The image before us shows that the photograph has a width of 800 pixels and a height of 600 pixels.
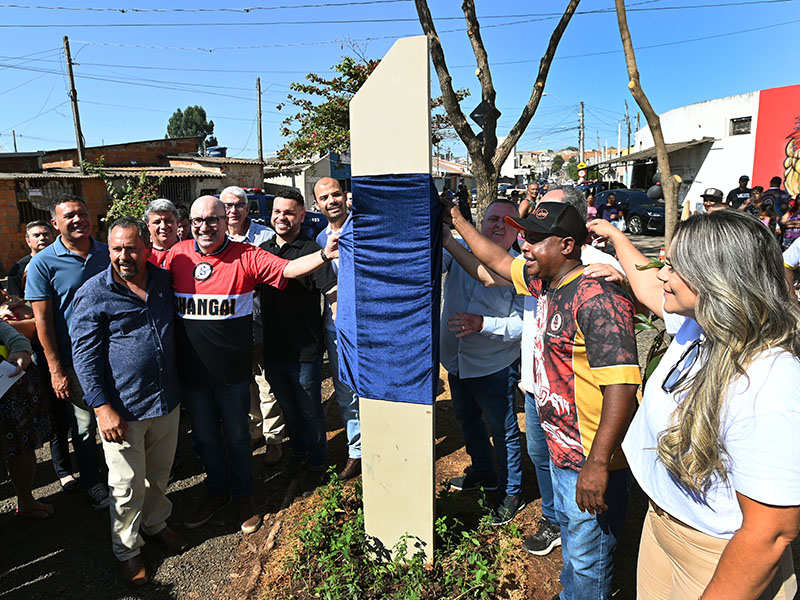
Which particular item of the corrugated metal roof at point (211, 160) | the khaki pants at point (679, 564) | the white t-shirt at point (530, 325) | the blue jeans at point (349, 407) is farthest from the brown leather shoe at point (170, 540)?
the corrugated metal roof at point (211, 160)

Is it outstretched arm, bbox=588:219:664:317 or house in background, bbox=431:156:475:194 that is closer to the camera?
outstretched arm, bbox=588:219:664:317

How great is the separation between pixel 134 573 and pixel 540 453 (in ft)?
7.59

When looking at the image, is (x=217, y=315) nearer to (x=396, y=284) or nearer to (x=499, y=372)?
(x=396, y=284)

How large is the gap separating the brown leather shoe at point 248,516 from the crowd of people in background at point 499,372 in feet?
0.04

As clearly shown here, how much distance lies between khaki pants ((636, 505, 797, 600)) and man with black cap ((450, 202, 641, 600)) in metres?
0.23

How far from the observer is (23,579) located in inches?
112

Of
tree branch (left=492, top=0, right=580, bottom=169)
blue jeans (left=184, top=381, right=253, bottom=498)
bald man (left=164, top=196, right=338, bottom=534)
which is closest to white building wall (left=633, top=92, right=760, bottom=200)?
tree branch (left=492, top=0, right=580, bottom=169)

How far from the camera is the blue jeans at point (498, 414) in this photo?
3021mm

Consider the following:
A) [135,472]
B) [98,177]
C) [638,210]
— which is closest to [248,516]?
[135,472]

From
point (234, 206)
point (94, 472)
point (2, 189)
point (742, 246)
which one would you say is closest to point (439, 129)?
point (2, 189)

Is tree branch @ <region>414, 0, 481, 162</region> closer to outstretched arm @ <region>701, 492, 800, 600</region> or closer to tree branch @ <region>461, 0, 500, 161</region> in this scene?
tree branch @ <region>461, 0, 500, 161</region>

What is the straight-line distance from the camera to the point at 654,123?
4582 mm

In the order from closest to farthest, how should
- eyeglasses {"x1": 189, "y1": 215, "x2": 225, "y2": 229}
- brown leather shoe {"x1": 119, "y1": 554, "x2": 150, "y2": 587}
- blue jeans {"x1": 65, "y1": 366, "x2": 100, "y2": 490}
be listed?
brown leather shoe {"x1": 119, "y1": 554, "x2": 150, "y2": 587}
eyeglasses {"x1": 189, "y1": 215, "x2": 225, "y2": 229}
blue jeans {"x1": 65, "y1": 366, "x2": 100, "y2": 490}

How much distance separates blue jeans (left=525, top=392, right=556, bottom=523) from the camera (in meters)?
2.83
